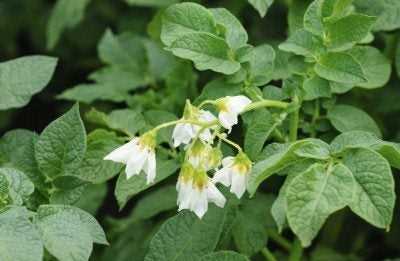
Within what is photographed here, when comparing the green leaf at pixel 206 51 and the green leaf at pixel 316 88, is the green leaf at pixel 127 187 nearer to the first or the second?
the green leaf at pixel 206 51

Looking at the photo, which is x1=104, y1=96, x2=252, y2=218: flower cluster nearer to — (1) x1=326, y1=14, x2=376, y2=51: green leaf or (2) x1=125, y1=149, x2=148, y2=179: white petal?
(2) x1=125, y1=149, x2=148, y2=179: white petal

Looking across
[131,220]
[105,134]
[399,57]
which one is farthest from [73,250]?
[399,57]

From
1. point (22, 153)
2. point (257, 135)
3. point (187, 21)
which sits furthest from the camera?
point (22, 153)

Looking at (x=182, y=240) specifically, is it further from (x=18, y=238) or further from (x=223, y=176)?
(x=18, y=238)

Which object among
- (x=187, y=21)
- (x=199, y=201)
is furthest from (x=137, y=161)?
(x=187, y=21)

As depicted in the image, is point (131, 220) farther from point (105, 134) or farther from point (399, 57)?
point (399, 57)

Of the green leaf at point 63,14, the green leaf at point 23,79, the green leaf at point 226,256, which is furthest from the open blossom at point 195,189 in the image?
the green leaf at point 63,14
